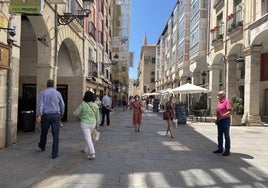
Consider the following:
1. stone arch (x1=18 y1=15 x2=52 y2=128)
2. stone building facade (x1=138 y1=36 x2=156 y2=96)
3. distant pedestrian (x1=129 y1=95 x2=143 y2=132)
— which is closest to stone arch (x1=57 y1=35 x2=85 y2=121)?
stone arch (x1=18 y1=15 x2=52 y2=128)

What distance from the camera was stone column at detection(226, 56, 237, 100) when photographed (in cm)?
2412

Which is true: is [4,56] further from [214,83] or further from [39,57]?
[214,83]

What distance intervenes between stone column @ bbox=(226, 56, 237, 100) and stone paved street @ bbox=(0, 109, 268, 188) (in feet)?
40.5

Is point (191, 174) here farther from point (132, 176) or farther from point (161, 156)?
point (161, 156)

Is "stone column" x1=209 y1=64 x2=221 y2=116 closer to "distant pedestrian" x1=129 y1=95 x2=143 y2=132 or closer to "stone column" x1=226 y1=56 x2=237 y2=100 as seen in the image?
"stone column" x1=226 y1=56 x2=237 y2=100

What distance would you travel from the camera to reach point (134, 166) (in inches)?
318

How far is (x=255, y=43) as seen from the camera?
66.4 ft

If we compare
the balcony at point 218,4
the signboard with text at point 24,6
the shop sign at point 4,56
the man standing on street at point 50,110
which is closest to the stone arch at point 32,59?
the signboard with text at point 24,6

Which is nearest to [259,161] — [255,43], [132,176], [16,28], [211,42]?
[132,176]

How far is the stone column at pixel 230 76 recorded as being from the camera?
24.1 metres

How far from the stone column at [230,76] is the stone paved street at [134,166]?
1234 centimetres

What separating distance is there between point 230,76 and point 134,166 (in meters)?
17.3

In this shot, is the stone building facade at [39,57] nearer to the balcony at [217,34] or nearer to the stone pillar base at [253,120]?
the balcony at [217,34]

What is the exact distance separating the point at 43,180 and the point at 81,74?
15.2 metres
